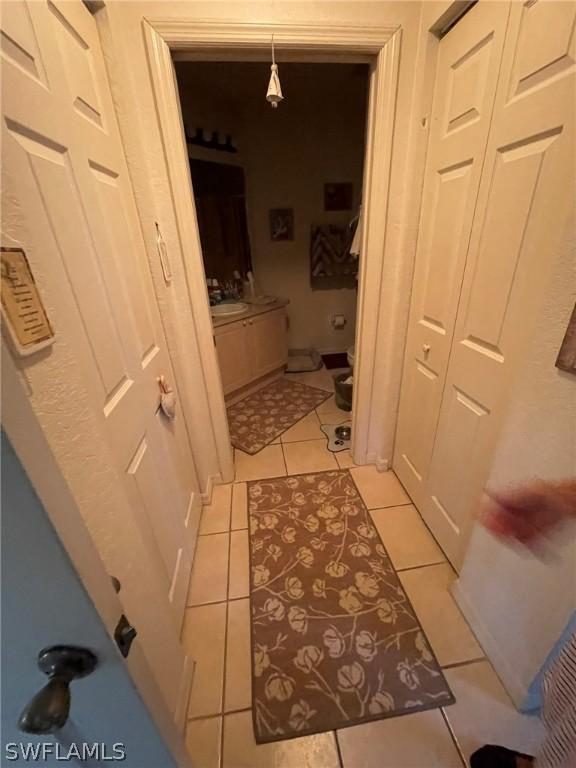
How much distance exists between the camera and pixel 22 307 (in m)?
0.47

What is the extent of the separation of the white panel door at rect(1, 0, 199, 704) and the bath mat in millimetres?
1034

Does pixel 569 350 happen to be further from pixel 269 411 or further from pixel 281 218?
pixel 281 218

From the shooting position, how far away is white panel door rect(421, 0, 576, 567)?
734 millimetres

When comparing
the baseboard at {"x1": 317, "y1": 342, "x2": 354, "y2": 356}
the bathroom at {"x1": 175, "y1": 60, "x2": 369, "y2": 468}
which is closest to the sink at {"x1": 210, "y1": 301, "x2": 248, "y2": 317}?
the bathroom at {"x1": 175, "y1": 60, "x2": 369, "y2": 468}

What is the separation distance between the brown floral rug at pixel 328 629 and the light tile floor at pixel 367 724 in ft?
0.11

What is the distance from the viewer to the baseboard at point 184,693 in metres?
0.89

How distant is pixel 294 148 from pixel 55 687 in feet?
12.3

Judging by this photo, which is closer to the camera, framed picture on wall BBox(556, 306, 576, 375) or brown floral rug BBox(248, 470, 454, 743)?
framed picture on wall BBox(556, 306, 576, 375)

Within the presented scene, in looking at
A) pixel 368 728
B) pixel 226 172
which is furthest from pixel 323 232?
pixel 368 728

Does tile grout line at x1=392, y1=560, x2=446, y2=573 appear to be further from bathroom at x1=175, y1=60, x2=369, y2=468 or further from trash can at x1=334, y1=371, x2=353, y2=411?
trash can at x1=334, y1=371, x2=353, y2=411

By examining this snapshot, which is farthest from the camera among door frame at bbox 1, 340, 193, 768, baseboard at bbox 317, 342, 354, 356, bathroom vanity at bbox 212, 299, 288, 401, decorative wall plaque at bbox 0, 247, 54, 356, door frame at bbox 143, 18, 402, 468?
baseboard at bbox 317, 342, 354, 356

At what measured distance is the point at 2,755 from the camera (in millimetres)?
469

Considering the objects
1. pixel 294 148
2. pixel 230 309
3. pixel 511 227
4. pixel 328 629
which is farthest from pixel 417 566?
pixel 294 148

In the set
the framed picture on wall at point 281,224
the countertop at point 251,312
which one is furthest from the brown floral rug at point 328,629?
the framed picture on wall at point 281,224
